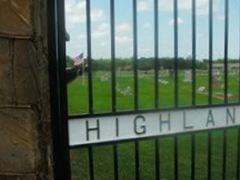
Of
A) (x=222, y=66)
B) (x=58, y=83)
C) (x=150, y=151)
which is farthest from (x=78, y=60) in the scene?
(x=150, y=151)

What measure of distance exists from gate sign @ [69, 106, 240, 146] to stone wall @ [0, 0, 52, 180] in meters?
0.34

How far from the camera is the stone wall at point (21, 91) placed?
2.05 metres

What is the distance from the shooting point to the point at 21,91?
82.0 inches

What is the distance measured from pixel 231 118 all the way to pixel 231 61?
0.38 meters

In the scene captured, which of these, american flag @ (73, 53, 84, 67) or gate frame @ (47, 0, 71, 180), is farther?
american flag @ (73, 53, 84, 67)

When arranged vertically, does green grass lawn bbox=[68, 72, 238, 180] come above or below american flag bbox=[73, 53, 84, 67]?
below

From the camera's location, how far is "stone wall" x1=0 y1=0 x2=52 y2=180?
2049 mm

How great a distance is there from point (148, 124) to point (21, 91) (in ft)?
2.51

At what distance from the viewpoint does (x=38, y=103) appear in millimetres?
2129

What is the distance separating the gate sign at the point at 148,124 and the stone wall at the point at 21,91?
34 cm

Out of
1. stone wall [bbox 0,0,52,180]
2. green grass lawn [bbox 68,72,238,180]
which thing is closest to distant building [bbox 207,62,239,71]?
green grass lawn [bbox 68,72,238,180]

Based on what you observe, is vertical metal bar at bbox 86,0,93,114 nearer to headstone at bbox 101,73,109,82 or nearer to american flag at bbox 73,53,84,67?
american flag at bbox 73,53,84,67

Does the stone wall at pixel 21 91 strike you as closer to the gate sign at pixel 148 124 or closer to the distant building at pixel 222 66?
the gate sign at pixel 148 124

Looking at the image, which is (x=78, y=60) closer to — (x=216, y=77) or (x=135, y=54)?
(x=135, y=54)
